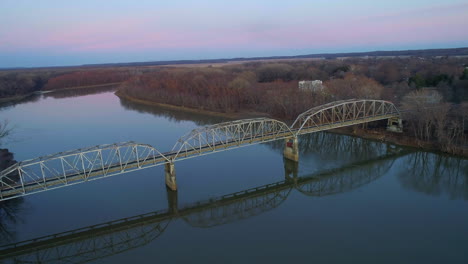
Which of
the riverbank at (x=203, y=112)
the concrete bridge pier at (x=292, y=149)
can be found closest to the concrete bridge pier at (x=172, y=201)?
the concrete bridge pier at (x=292, y=149)

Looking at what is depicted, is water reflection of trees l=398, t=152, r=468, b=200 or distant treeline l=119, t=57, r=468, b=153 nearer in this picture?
water reflection of trees l=398, t=152, r=468, b=200

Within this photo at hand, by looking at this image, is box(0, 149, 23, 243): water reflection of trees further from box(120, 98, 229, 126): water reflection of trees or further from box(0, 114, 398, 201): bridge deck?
box(120, 98, 229, 126): water reflection of trees

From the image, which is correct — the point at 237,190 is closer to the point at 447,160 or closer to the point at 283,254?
the point at 283,254

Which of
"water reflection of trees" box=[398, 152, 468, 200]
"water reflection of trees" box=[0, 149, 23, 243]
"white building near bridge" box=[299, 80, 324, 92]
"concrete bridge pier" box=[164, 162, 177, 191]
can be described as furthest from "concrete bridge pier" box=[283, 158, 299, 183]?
"white building near bridge" box=[299, 80, 324, 92]

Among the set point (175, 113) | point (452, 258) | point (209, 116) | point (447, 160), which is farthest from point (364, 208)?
point (175, 113)

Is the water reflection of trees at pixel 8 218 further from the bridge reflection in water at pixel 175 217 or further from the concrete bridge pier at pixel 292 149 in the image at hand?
the concrete bridge pier at pixel 292 149

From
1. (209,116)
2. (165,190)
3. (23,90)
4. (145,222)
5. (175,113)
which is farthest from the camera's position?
(23,90)

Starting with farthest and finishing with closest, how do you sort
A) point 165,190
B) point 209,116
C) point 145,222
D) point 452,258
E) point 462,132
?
point 209,116 < point 462,132 < point 165,190 < point 145,222 < point 452,258
